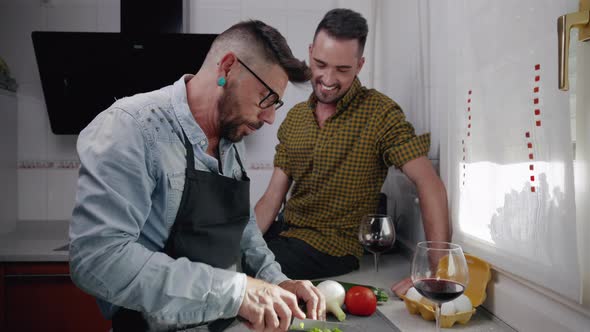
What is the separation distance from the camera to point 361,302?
124cm

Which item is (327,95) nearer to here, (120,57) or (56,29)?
(120,57)

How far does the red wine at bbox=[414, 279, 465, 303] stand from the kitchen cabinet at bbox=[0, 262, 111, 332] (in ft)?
5.42

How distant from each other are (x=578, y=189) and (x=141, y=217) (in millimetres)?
880

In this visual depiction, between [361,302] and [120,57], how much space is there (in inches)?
66.0

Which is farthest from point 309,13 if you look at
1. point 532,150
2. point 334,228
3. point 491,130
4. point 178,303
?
point 178,303

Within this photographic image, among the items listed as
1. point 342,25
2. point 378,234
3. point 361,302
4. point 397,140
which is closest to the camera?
point 361,302

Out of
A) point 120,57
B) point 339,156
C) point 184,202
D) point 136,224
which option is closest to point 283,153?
point 339,156

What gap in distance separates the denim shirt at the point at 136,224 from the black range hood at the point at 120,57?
48.5 inches

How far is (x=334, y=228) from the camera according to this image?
182 cm

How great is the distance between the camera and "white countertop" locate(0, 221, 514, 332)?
1.20 m

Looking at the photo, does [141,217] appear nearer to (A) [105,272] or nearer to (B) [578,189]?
(A) [105,272]

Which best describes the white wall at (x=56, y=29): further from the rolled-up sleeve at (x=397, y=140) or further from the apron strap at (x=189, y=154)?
the apron strap at (x=189, y=154)

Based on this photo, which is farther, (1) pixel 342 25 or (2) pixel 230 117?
(1) pixel 342 25

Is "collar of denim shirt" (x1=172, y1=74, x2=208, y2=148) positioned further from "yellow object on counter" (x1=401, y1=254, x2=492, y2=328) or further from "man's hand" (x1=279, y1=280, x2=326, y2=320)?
"yellow object on counter" (x1=401, y1=254, x2=492, y2=328)
